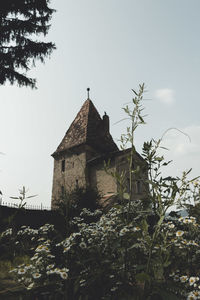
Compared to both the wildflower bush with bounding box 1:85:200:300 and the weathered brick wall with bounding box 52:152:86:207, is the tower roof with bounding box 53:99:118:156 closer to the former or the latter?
the weathered brick wall with bounding box 52:152:86:207

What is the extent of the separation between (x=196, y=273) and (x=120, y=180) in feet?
5.30

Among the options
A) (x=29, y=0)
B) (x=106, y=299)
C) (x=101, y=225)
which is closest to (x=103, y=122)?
(x=29, y=0)

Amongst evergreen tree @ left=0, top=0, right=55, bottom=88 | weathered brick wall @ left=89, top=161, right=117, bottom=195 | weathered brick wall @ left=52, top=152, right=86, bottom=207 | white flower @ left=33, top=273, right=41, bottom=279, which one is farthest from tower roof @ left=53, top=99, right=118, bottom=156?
white flower @ left=33, top=273, right=41, bottom=279

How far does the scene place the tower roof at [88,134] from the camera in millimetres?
20361

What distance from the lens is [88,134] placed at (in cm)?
2052

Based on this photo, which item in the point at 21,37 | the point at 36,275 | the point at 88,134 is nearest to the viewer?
the point at 36,275

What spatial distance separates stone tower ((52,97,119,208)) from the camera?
19.6 m

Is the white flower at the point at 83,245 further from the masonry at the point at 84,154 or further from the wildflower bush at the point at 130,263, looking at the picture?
the masonry at the point at 84,154

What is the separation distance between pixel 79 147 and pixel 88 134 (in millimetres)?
1587

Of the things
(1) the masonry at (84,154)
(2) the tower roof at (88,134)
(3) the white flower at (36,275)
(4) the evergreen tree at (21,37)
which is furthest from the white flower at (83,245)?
(2) the tower roof at (88,134)

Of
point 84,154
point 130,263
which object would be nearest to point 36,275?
point 130,263

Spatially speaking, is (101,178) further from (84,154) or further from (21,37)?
(21,37)

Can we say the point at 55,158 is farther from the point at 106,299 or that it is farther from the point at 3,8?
the point at 106,299

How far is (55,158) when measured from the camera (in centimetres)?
2184
